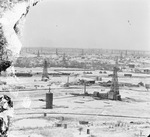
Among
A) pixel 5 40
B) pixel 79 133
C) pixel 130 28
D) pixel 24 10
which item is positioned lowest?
pixel 79 133

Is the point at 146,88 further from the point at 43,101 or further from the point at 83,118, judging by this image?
the point at 83,118

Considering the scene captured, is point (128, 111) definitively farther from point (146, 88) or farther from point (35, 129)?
point (146, 88)

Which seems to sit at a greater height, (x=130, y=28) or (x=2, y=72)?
(x=130, y=28)

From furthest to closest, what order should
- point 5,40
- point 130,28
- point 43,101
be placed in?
1. point 130,28
2. point 43,101
3. point 5,40

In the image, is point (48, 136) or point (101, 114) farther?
point (101, 114)

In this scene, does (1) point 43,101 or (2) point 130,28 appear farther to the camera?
(2) point 130,28

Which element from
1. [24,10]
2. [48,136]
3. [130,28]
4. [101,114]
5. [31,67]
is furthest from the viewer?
[31,67]

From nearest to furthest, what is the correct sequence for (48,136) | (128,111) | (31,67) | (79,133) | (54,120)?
(48,136), (79,133), (54,120), (128,111), (31,67)

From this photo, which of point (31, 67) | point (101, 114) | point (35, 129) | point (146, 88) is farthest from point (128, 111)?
point (31, 67)

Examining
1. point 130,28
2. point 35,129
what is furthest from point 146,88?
point 35,129
